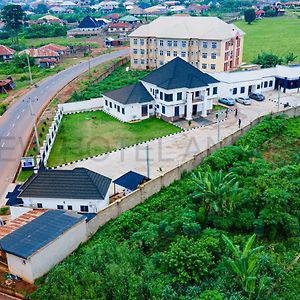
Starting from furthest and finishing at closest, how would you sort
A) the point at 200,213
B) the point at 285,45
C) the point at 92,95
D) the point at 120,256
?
the point at 285,45 → the point at 92,95 → the point at 200,213 → the point at 120,256

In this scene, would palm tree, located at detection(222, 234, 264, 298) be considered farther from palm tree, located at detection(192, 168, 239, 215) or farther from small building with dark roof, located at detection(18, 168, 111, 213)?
small building with dark roof, located at detection(18, 168, 111, 213)

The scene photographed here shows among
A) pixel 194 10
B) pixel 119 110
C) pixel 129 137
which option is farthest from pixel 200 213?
pixel 194 10

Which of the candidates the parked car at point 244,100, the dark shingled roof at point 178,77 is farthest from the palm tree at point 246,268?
the parked car at point 244,100

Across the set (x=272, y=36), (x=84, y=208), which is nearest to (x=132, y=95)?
(x=84, y=208)

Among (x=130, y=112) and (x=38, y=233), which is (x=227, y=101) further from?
(x=38, y=233)

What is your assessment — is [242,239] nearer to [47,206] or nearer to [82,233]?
[82,233]

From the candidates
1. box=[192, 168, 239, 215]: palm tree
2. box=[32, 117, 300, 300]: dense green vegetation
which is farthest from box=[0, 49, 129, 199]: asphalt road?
box=[192, 168, 239, 215]: palm tree

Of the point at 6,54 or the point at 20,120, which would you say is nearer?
the point at 20,120
